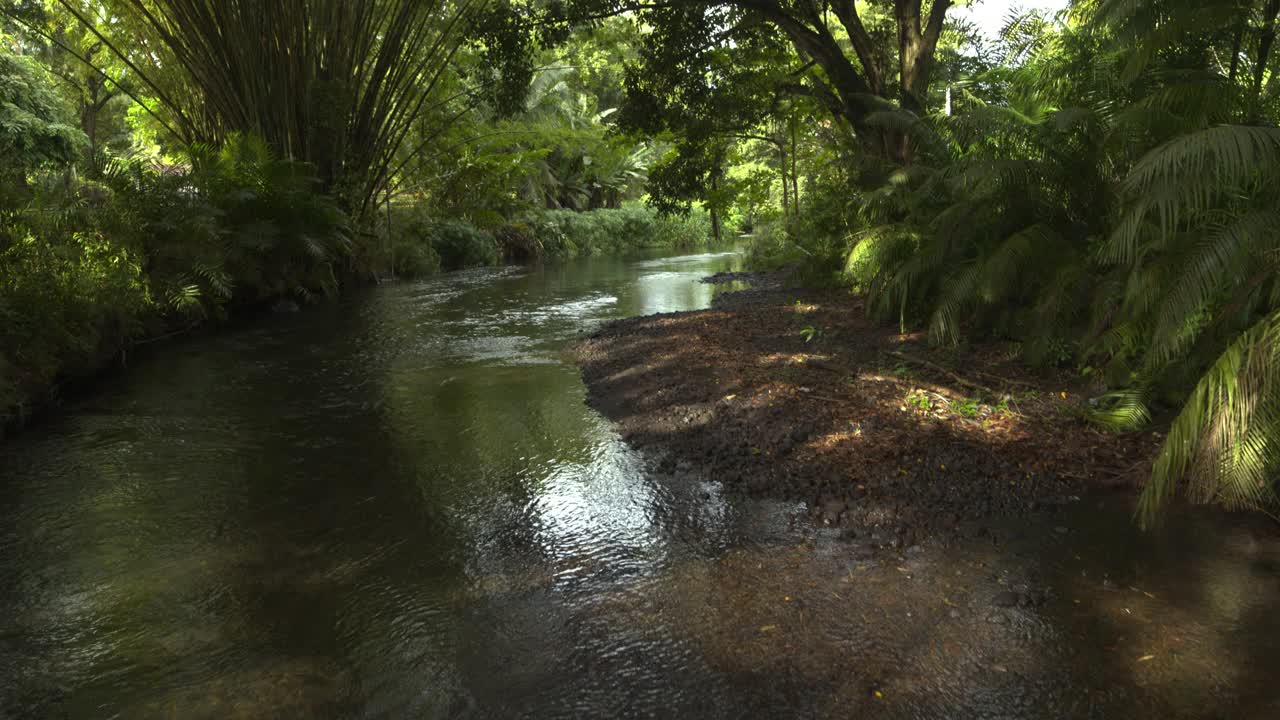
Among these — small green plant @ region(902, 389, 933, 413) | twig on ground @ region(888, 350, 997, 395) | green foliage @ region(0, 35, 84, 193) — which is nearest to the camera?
small green plant @ region(902, 389, 933, 413)

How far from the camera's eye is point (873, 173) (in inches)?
368

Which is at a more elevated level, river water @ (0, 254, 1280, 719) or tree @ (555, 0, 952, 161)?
tree @ (555, 0, 952, 161)

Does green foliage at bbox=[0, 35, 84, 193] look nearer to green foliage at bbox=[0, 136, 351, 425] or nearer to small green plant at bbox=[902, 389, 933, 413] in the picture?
green foliage at bbox=[0, 136, 351, 425]

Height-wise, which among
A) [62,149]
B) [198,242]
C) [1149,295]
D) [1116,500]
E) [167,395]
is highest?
[62,149]

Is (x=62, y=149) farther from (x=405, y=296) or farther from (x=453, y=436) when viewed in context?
(x=453, y=436)

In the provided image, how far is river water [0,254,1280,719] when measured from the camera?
2.31 m

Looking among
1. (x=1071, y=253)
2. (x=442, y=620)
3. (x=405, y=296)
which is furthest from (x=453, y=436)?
(x=405, y=296)

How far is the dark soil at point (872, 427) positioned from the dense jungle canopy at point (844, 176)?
1.27 feet

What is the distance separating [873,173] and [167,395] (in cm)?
787

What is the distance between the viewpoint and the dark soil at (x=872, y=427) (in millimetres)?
3689

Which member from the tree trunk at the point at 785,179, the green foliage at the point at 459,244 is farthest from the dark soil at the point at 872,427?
the green foliage at the point at 459,244

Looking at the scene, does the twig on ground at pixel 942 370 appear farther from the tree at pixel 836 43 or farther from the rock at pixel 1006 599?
the tree at pixel 836 43

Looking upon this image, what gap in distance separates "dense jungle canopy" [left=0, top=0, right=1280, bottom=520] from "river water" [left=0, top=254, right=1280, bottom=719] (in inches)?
22.9

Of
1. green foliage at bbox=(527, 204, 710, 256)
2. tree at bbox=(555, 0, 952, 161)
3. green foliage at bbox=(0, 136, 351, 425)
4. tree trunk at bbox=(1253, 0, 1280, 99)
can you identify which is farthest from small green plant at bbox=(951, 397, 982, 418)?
green foliage at bbox=(527, 204, 710, 256)
